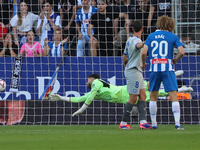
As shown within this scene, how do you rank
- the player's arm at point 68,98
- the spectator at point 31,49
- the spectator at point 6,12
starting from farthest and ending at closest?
1. the spectator at point 6,12
2. the spectator at point 31,49
3. the player's arm at point 68,98

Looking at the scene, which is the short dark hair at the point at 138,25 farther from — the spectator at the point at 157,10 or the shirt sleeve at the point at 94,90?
the spectator at the point at 157,10

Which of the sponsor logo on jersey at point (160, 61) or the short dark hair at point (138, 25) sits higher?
the short dark hair at point (138, 25)

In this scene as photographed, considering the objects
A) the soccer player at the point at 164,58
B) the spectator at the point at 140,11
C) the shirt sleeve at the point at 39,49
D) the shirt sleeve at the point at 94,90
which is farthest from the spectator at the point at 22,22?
the soccer player at the point at 164,58

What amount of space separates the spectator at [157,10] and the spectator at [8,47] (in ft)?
12.1

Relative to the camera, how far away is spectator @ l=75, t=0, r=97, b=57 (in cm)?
1202

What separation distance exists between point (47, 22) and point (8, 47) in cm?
127

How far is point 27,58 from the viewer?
1120 cm

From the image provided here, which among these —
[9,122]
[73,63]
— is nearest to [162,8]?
[73,63]

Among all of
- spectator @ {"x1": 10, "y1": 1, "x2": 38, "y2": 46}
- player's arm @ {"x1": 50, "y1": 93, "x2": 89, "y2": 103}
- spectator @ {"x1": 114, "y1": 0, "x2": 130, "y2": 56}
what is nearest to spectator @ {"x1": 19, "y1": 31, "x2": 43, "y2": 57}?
spectator @ {"x1": 10, "y1": 1, "x2": 38, "y2": 46}

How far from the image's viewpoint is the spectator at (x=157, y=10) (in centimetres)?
1197

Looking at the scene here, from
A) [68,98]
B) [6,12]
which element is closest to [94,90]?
[68,98]

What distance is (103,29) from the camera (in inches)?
473

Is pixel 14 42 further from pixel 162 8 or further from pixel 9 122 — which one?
pixel 162 8

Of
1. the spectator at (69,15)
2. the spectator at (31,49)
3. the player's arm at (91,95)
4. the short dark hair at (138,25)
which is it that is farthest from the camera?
the spectator at (69,15)
